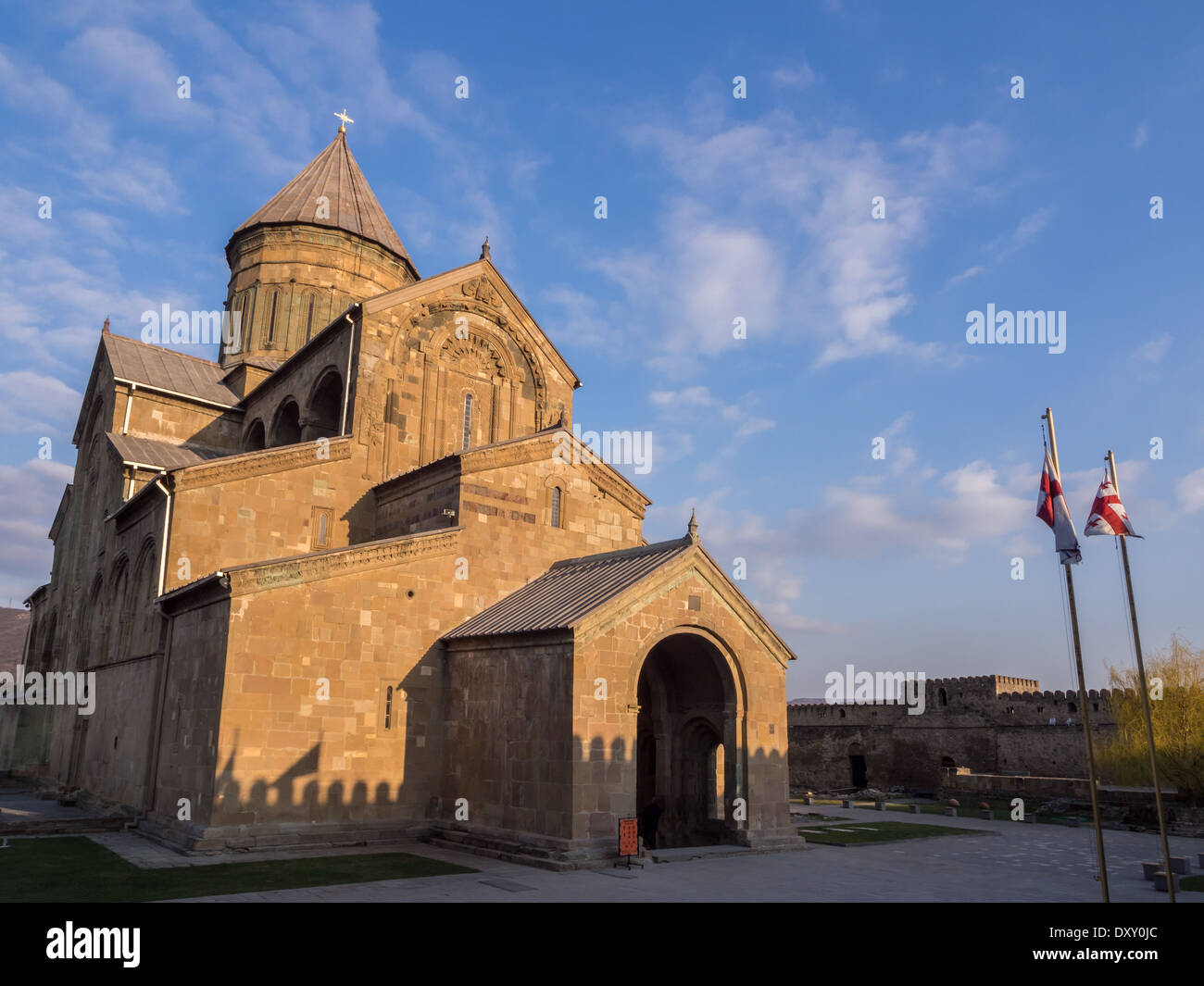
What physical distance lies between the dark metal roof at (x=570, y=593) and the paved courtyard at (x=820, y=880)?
4391 millimetres

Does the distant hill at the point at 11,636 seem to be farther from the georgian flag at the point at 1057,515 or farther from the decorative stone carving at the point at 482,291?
the georgian flag at the point at 1057,515

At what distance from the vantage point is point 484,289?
84.9ft

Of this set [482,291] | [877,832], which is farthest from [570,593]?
[482,291]

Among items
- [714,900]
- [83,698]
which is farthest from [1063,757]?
[83,698]

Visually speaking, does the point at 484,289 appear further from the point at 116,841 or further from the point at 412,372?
the point at 116,841

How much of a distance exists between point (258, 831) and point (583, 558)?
9.02m

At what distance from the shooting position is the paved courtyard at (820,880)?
1226cm

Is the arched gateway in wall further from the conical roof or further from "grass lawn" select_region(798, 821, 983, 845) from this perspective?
the conical roof

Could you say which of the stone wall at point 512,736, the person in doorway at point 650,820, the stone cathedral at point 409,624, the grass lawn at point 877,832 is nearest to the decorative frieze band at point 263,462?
the stone cathedral at point 409,624

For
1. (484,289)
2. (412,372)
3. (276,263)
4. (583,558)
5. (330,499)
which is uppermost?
(276,263)

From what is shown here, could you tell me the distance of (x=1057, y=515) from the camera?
12273 mm

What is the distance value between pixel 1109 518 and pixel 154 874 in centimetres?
1554

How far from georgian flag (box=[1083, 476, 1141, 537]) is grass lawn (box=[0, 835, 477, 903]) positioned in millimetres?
11282
